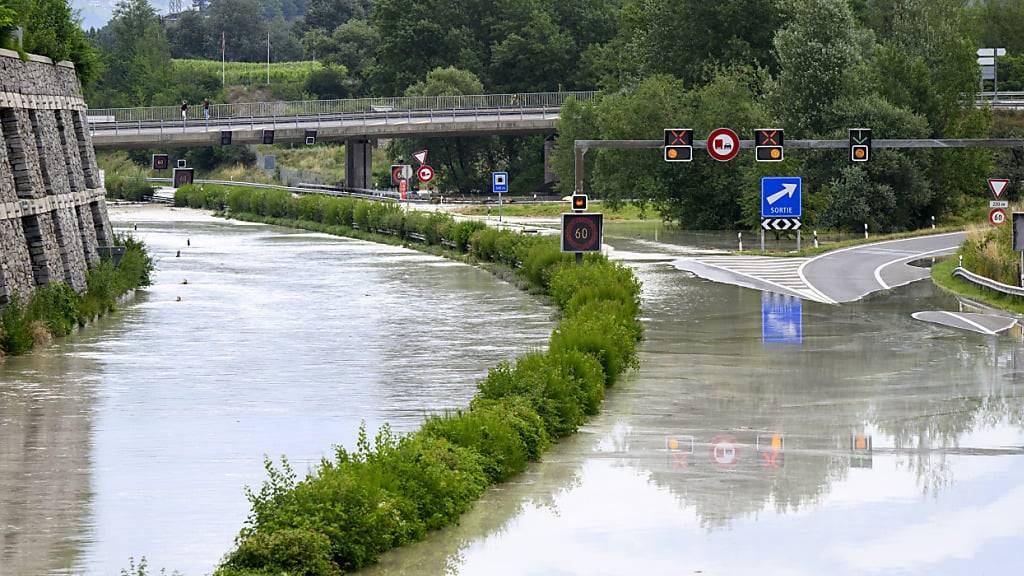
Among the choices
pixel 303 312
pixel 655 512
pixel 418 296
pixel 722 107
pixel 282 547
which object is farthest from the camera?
pixel 722 107

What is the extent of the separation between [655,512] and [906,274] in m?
37.0

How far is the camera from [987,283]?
4444cm

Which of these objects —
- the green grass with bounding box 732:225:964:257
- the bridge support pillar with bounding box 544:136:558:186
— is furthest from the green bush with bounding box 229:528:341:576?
the bridge support pillar with bounding box 544:136:558:186

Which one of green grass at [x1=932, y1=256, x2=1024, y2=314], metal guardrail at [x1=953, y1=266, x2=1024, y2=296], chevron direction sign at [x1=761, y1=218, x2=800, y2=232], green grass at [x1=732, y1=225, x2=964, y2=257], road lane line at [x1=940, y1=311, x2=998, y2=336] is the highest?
chevron direction sign at [x1=761, y1=218, x2=800, y2=232]

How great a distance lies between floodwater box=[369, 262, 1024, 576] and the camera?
15.5 meters

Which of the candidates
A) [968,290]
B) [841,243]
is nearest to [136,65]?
[841,243]

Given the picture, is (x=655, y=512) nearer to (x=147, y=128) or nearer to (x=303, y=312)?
(x=303, y=312)

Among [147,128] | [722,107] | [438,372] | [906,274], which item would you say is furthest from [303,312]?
[147,128]

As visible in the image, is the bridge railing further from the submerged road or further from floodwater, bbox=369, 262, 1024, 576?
floodwater, bbox=369, 262, 1024, 576

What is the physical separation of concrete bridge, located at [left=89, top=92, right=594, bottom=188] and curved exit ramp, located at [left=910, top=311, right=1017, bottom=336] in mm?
72660

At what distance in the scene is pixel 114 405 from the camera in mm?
26359

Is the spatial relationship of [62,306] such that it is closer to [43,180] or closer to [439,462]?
[43,180]

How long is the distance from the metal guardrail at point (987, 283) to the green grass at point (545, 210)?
144 ft

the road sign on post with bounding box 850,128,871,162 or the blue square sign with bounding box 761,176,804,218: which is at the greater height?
the road sign on post with bounding box 850,128,871,162
